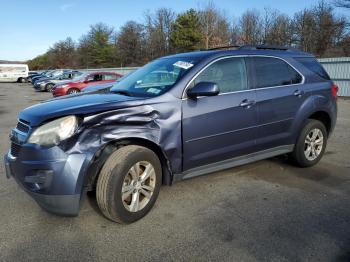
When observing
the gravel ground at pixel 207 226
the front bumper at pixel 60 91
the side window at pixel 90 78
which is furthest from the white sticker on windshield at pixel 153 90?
the side window at pixel 90 78

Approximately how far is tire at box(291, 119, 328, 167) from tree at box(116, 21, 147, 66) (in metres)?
59.7

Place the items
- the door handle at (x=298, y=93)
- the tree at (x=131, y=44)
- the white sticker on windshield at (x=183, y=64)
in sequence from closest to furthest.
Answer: the white sticker on windshield at (x=183, y=64) < the door handle at (x=298, y=93) < the tree at (x=131, y=44)

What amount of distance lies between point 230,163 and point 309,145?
5.45ft

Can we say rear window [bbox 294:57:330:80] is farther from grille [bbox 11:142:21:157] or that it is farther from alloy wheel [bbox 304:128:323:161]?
grille [bbox 11:142:21:157]

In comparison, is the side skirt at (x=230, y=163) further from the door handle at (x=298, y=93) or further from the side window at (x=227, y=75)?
the side window at (x=227, y=75)

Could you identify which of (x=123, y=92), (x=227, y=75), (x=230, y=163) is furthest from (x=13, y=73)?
(x=230, y=163)

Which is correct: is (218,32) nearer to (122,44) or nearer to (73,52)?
(122,44)

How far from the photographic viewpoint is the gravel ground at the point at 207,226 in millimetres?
2906

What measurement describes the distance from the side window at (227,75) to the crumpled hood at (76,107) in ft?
2.99

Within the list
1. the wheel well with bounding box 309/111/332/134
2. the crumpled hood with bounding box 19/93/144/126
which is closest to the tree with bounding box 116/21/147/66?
the wheel well with bounding box 309/111/332/134

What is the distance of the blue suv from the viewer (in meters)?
3.07

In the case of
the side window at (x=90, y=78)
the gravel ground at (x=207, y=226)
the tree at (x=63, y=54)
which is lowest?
the gravel ground at (x=207, y=226)

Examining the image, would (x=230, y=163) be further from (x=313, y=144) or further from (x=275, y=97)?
(x=313, y=144)

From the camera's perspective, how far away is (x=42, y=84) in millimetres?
25297
